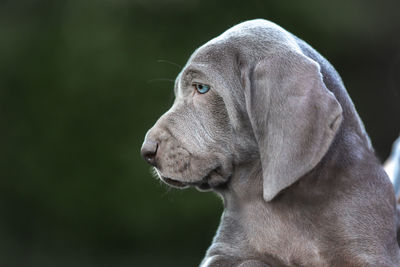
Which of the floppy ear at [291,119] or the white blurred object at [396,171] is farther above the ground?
the floppy ear at [291,119]

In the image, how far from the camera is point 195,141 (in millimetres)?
3744

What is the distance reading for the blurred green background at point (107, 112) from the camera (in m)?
10.6

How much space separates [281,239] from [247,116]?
63 centimetres

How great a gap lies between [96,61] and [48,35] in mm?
889

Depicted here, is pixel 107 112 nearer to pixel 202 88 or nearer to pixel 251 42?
pixel 202 88

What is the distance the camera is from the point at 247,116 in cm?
368

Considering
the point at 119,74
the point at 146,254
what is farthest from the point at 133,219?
the point at 119,74

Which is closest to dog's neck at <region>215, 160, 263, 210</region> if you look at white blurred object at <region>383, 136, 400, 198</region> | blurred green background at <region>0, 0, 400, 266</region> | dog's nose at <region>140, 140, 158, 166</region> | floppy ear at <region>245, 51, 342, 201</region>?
floppy ear at <region>245, 51, 342, 201</region>

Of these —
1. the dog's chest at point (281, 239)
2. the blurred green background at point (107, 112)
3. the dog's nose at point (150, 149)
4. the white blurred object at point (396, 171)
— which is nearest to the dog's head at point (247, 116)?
the dog's nose at point (150, 149)

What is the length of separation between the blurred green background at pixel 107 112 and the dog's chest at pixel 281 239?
22.5 feet

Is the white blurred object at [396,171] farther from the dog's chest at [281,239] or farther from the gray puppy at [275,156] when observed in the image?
the dog's chest at [281,239]

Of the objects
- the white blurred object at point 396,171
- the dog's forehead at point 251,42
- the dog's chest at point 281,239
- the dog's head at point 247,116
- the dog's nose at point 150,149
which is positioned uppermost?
the dog's forehead at point 251,42

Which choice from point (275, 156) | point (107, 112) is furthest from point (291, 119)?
point (107, 112)

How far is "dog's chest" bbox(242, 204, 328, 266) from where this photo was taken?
11.2 ft
